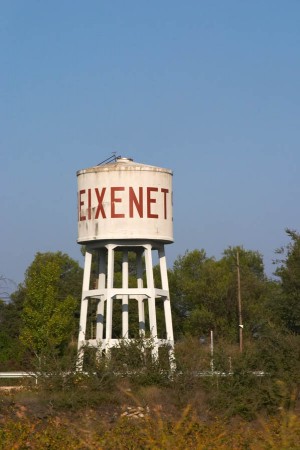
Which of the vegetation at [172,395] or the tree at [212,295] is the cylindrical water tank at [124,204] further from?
the tree at [212,295]

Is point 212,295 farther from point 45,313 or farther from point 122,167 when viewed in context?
point 122,167

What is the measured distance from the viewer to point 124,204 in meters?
39.7

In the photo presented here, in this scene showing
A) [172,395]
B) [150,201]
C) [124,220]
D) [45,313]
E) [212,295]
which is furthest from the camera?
[212,295]

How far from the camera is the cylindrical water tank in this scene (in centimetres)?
3941

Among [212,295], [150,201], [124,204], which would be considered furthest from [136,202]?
[212,295]

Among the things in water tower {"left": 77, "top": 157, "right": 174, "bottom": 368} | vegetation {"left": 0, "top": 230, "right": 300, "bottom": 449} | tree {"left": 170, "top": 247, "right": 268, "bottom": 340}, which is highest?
tree {"left": 170, "top": 247, "right": 268, "bottom": 340}

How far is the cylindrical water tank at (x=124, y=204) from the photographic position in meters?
39.4

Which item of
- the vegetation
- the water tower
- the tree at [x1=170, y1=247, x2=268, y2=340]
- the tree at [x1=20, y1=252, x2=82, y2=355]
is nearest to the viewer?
the vegetation

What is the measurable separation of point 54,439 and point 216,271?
5551cm

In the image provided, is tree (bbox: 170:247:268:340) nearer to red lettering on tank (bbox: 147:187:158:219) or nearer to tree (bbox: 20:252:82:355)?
tree (bbox: 20:252:82:355)

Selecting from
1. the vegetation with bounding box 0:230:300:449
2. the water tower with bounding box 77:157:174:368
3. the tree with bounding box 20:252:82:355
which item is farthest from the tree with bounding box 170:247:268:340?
the water tower with bounding box 77:157:174:368

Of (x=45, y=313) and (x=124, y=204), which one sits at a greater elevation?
(x=45, y=313)

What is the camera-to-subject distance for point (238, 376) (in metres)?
35.4

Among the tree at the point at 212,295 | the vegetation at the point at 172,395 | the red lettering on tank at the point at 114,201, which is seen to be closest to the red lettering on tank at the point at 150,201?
the red lettering on tank at the point at 114,201
